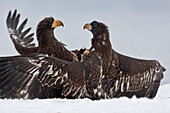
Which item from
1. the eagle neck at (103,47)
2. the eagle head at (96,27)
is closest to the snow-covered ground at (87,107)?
the eagle neck at (103,47)

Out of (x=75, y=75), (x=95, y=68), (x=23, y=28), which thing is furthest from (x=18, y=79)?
(x=23, y=28)

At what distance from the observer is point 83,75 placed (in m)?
8.38

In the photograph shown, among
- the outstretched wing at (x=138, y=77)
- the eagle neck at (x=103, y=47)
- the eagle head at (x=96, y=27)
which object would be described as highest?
the eagle head at (x=96, y=27)

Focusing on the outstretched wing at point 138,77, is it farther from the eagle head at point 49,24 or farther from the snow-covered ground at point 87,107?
the snow-covered ground at point 87,107

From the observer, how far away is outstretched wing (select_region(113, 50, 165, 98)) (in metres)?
9.41

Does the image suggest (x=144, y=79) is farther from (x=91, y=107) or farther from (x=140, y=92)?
(x=91, y=107)

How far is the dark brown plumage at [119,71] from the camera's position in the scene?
29.9 feet

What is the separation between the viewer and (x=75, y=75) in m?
8.28

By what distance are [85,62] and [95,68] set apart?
26 centimetres

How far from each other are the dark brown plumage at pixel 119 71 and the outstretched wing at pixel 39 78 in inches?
35.3

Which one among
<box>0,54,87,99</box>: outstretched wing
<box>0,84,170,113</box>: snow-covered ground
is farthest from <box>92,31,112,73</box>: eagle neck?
<box>0,84,170,113</box>: snow-covered ground

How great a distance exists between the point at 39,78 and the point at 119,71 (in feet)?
7.15

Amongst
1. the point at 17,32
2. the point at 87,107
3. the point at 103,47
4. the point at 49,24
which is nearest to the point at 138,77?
the point at 103,47

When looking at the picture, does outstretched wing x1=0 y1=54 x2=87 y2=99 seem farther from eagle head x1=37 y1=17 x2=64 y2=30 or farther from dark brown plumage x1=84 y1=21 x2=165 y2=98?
eagle head x1=37 y1=17 x2=64 y2=30
